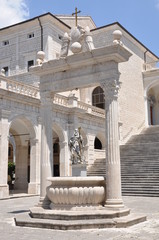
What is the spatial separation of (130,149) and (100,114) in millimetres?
3836

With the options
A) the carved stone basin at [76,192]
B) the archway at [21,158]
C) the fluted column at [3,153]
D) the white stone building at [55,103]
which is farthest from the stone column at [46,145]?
the archway at [21,158]

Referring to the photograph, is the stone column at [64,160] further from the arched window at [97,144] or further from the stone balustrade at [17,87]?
the arched window at [97,144]

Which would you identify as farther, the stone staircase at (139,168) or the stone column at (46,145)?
the stone staircase at (139,168)

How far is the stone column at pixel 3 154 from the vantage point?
56.1 ft

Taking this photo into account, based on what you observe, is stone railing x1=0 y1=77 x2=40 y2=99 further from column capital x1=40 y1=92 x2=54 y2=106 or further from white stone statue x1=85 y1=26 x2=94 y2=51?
white stone statue x1=85 y1=26 x2=94 y2=51

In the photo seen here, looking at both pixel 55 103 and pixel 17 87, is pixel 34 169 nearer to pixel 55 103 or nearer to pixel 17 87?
pixel 55 103

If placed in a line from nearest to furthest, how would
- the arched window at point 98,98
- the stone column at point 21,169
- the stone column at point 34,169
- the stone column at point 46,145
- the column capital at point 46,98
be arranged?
the stone column at point 46,145, the column capital at point 46,98, the stone column at point 34,169, the stone column at point 21,169, the arched window at point 98,98

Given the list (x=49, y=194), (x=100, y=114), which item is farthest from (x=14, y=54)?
(x=49, y=194)

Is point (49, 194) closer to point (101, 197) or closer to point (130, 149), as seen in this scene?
point (101, 197)

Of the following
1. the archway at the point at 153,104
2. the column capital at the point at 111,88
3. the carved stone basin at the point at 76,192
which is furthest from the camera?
the archway at the point at 153,104

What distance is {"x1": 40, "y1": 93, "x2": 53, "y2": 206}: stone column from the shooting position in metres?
10.6

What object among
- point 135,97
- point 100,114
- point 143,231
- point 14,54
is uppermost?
point 14,54

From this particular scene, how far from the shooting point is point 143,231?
24.7 ft

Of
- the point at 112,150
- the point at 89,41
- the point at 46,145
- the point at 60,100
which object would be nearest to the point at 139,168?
Answer: the point at 60,100
